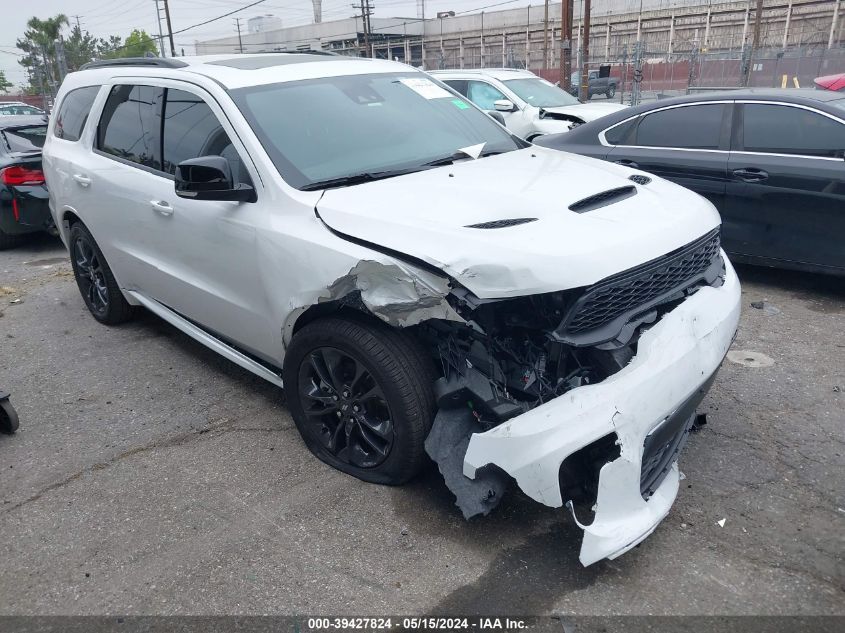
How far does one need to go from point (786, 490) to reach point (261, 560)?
227cm

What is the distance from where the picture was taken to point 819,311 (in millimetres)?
5242

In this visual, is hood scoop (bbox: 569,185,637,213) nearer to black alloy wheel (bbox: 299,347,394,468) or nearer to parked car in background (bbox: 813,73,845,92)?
black alloy wheel (bbox: 299,347,394,468)

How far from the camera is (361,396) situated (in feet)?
10.2

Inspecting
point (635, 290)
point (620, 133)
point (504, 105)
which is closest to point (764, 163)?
point (620, 133)

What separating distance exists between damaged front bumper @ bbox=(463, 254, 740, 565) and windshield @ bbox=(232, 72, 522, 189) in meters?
1.49

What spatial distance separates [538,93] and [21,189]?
7684mm

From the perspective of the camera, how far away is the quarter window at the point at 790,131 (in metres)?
5.16

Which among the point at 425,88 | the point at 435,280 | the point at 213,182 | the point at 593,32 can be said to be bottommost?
the point at 593,32

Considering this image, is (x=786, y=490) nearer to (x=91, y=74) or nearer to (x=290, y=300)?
(x=290, y=300)

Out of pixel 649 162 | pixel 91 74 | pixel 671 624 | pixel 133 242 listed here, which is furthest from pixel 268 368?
pixel 649 162

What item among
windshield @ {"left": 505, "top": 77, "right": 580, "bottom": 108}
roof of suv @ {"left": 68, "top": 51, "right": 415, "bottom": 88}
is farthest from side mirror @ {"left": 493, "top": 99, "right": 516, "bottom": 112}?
roof of suv @ {"left": 68, "top": 51, "right": 415, "bottom": 88}

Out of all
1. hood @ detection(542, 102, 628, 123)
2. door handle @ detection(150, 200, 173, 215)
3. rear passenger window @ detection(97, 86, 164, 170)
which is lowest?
hood @ detection(542, 102, 628, 123)

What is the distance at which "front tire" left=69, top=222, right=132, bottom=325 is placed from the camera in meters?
5.16

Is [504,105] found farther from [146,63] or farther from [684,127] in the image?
[146,63]
